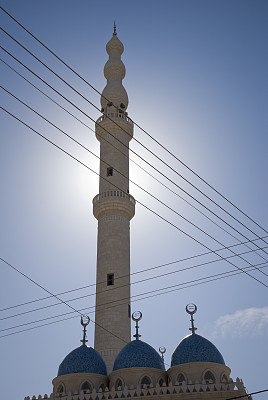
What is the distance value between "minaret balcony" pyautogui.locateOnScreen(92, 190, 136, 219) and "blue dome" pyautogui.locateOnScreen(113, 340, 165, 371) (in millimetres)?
10151

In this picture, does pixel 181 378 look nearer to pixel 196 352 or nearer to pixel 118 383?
pixel 196 352

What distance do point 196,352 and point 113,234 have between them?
419 inches

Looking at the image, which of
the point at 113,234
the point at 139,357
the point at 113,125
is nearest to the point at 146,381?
the point at 139,357

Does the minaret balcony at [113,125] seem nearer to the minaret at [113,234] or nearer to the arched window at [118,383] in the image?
the minaret at [113,234]

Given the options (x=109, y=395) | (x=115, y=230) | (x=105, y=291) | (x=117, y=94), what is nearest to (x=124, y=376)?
(x=109, y=395)

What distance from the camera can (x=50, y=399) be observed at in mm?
24391

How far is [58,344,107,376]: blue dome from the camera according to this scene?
81.8ft

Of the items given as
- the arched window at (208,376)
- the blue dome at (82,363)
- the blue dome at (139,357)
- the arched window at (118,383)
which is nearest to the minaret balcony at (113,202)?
the blue dome at (82,363)

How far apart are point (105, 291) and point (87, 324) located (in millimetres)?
3145

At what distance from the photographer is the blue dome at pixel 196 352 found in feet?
77.5

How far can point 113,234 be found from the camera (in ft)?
105

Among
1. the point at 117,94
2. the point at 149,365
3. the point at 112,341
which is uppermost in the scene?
the point at 117,94

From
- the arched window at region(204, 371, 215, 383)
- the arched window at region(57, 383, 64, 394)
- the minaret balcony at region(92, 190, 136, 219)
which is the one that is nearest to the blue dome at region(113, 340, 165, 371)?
the arched window at region(204, 371, 215, 383)

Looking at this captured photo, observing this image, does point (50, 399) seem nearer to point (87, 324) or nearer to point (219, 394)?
point (87, 324)
